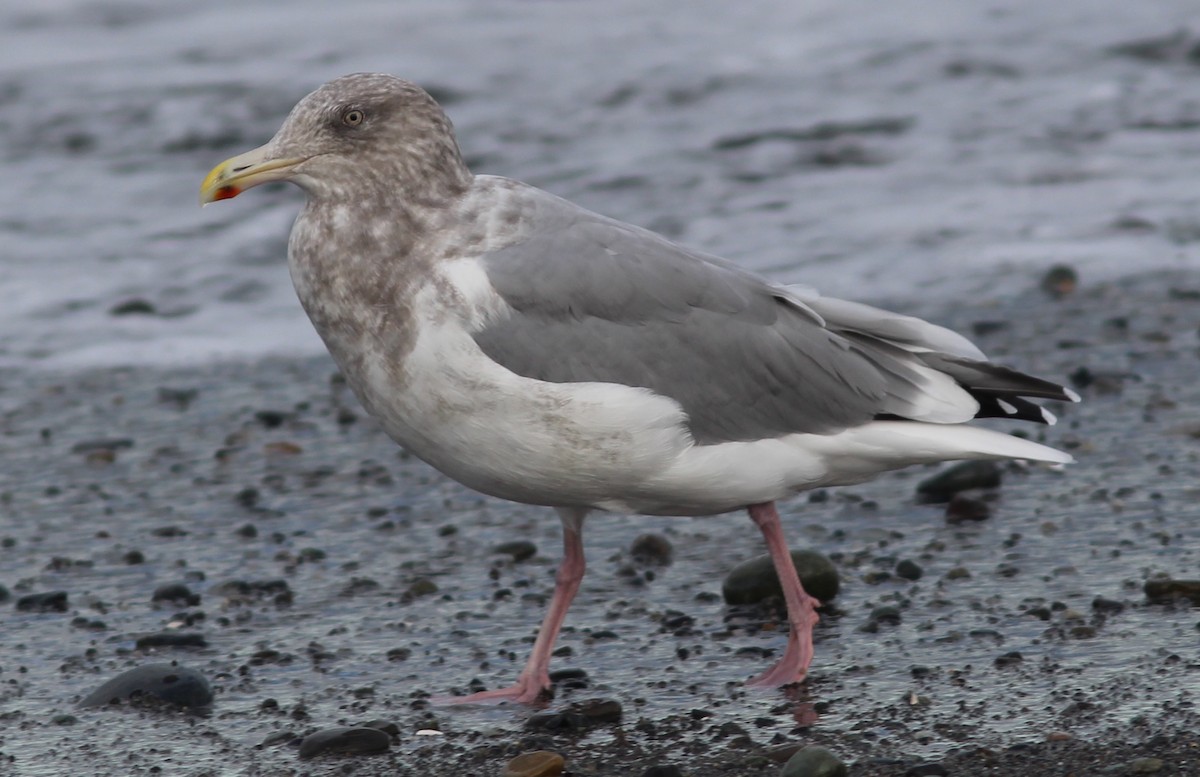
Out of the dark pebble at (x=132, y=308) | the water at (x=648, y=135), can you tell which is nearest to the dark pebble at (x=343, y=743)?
the water at (x=648, y=135)

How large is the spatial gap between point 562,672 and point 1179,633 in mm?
2121

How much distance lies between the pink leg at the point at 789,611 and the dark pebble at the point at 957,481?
1347 mm

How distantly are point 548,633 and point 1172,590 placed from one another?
2.25 meters

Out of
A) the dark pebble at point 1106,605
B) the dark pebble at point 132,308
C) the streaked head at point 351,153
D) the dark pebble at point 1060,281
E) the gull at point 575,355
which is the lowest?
the dark pebble at point 1106,605

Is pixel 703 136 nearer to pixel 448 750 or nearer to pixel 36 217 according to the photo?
pixel 36 217

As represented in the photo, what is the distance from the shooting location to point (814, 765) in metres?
4.82

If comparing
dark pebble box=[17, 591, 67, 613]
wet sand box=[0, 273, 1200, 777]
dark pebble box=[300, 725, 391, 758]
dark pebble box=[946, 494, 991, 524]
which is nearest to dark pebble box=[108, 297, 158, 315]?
wet sand box=[0, 273, 1200, 777]

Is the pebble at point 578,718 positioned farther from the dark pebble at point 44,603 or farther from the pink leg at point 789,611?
the dark pebble at point 44,603

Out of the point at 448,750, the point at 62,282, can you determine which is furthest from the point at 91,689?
the point at 62,282

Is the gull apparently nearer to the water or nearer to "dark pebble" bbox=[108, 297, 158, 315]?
the water

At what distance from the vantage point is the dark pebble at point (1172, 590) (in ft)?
20.0

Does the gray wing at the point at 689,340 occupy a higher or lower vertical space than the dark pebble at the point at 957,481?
higher

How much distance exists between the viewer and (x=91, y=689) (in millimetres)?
5809

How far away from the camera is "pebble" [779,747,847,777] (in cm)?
481
